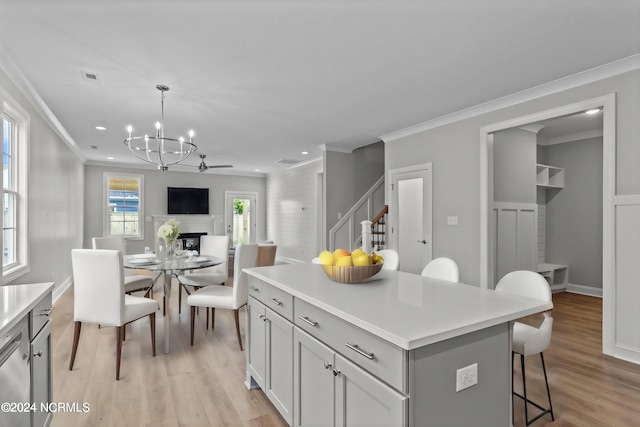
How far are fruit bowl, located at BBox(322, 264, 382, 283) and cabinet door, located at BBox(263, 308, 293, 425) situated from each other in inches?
14.5

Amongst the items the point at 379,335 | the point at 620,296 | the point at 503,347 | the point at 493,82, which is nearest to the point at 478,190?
the point at 493,82

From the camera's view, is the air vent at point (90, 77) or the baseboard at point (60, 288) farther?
the baseboard at point (60, 288)

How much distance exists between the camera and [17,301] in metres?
1.55

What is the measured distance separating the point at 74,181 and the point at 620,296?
842 cm

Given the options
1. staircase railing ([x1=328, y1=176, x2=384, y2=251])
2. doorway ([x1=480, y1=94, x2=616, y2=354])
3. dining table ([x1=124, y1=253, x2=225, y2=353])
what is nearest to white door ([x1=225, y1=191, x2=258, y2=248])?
staircase railing ([x1=328, y1=176, x2=384, y2=251])

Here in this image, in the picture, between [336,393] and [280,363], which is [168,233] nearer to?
[280,363]

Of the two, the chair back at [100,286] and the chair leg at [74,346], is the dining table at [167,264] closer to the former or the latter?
the chair back at [100,286]

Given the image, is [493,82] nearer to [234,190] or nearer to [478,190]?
[478,190]

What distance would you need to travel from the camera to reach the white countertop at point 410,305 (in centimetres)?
115

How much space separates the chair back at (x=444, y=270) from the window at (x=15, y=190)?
3915mm

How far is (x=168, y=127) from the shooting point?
491 cm

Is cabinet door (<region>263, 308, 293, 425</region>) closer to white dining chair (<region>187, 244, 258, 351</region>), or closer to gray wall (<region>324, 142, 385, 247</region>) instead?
white dining chair (<region>187, 244, 258, 351</region>)

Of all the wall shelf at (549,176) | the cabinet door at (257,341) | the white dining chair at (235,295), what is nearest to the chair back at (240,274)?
the white dining chair at (235,295)

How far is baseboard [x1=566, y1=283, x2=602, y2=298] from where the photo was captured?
207 inches
